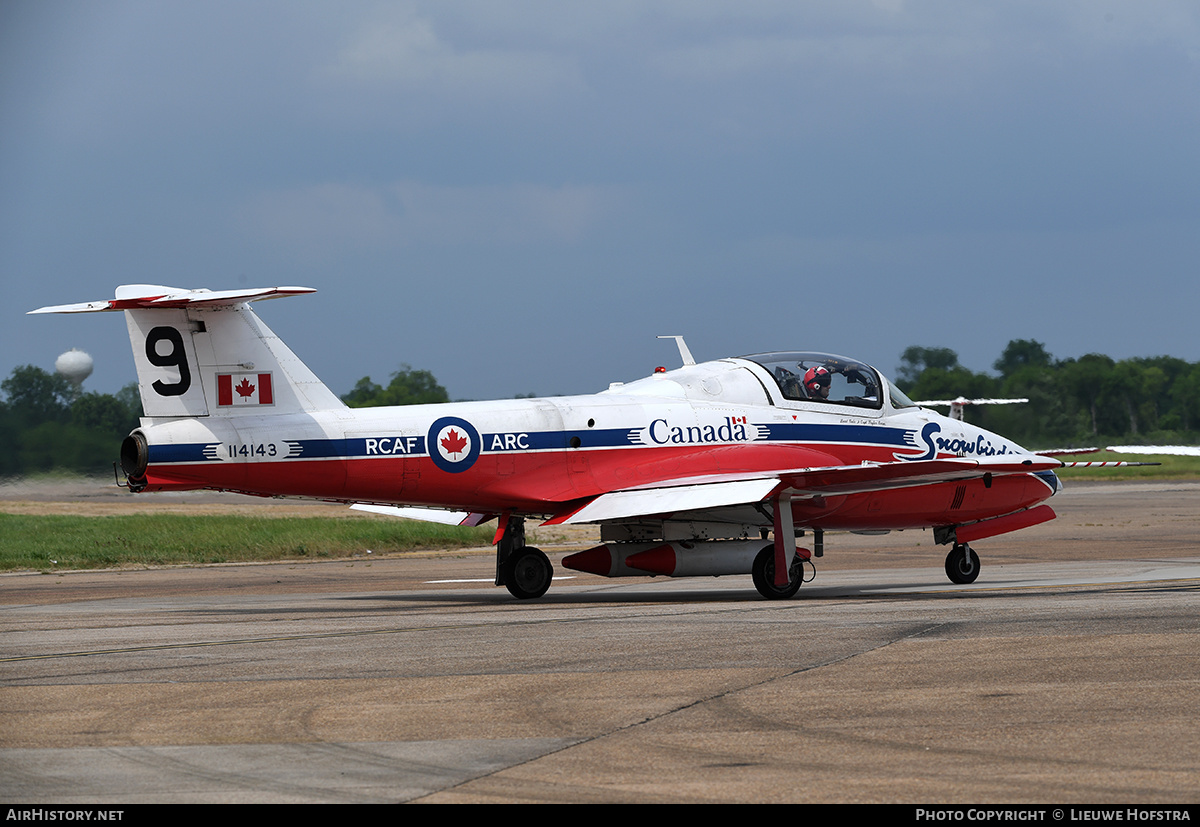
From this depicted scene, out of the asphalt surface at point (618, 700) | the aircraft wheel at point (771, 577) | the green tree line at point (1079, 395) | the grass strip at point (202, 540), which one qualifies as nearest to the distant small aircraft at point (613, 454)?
the aircraft wheel at point (771, 577)

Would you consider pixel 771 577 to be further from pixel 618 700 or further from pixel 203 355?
pixel 618 700

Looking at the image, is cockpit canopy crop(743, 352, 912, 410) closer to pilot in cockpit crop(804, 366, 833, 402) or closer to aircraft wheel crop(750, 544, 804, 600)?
pilot in cockpit crop(804, 366, 833, 402)

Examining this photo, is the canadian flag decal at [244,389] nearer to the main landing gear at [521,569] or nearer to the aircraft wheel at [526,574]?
the main landing gear at [521,569]

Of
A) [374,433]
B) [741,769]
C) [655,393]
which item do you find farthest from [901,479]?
[741,769]

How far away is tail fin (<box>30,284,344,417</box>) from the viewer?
54.7 feet

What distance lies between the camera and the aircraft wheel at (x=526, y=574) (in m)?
19.2

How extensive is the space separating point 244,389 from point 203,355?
0.67m

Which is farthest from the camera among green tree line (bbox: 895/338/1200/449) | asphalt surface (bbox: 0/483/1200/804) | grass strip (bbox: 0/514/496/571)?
green tree line (bbox: 895/338/1200/449)

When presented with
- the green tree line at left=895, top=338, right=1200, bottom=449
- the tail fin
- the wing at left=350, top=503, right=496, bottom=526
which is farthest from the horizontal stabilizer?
the green tree line at left=895, top=338, right=1200, bottom=449

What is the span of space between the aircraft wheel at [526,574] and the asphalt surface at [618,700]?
0.32 meters

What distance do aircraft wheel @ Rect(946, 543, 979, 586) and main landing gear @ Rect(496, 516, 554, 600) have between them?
638cm

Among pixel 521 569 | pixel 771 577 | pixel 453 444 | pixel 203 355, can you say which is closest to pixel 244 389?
pixel 203 355
